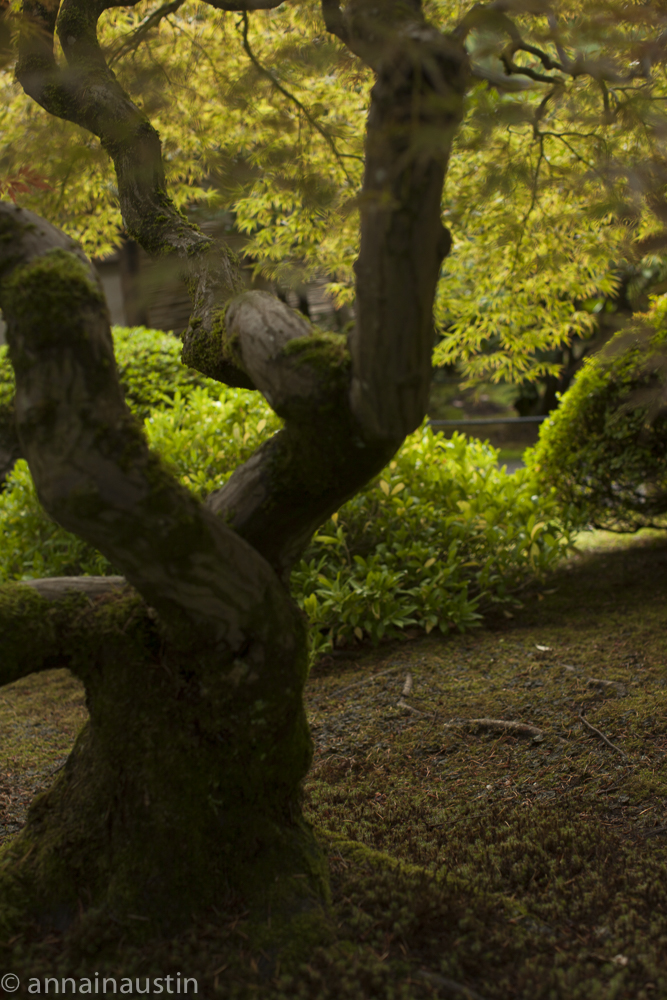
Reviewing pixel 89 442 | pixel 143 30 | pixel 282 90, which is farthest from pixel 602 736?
pixel 143 30

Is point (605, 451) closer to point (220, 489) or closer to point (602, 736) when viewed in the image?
point (602, 736)

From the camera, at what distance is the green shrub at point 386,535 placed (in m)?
3.83

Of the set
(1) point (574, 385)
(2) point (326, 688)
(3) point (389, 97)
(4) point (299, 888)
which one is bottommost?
(2) point (326, 688)

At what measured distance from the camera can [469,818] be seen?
223 cm

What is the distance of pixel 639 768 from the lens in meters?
2.42

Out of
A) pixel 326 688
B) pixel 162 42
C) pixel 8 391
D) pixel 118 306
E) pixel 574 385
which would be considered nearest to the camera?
pixel 326 688

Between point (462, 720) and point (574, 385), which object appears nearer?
point (462, 720)

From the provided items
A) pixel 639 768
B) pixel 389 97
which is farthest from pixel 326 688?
pixel 389 97

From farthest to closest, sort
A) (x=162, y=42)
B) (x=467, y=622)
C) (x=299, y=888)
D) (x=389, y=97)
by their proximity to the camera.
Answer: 1. (x=467, y=622)
2. (x=162, y=42)
3. (x=299, y=888)
4. (x=389, y=97)

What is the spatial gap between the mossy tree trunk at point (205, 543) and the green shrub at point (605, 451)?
320 centimetres

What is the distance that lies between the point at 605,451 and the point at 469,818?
320 cm

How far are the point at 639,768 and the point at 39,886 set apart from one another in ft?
6.23

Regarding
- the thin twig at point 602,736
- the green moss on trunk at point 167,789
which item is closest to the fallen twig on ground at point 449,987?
the green moss on trunk at point 167,789

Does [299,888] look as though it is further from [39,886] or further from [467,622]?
[467,622]
